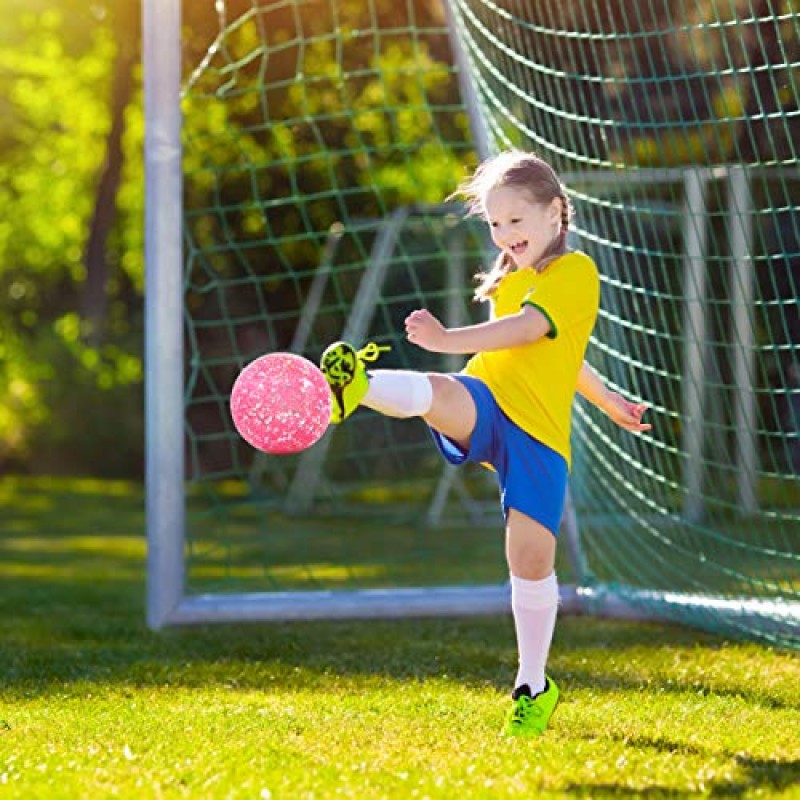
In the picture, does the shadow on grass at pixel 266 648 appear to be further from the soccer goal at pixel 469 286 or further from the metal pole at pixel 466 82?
the metal pole at pixel 466 82

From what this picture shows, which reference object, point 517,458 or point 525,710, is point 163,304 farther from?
point 525,710

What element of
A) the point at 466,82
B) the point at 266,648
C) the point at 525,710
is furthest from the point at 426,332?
the point at 466,82

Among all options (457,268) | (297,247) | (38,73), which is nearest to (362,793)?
(457,268)

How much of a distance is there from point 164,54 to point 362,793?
3285 millimetres

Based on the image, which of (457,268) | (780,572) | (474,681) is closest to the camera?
(474,681)

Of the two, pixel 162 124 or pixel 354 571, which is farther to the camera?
pixel 354 571

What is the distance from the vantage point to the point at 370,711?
14.1ft

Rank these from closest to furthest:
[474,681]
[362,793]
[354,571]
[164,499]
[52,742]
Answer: [362,793]
[52,742]
[474,681]
[164,499]
[354,571]

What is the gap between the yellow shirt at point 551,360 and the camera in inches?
156

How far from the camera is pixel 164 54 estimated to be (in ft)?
19.3

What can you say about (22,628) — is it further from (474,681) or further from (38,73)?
(38,73)

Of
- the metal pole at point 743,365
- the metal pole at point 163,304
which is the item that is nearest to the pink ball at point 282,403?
the metal pole at point 163,304

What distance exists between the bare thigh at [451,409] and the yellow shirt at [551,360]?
0.08 metres

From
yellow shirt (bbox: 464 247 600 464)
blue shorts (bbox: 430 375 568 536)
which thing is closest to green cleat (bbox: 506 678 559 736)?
blue shorts (bbox: 430 375 568 536)
